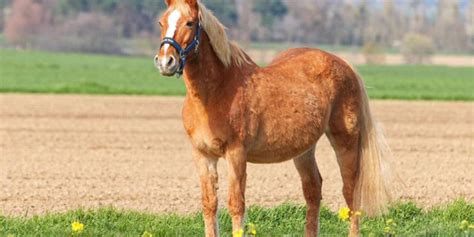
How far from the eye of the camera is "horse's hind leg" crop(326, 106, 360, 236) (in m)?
9.80

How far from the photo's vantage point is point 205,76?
8852mm

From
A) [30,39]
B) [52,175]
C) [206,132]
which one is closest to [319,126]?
[206,132]

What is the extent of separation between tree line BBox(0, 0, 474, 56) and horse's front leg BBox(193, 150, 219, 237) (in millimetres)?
60898

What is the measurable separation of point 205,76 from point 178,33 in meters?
0.54

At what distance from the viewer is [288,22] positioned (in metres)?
77.2

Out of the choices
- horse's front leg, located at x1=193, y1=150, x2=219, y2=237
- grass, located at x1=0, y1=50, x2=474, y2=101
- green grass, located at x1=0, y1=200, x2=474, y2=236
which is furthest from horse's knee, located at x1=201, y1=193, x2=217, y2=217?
grass, located at x1=0, y1=50, x2=474, y2=101

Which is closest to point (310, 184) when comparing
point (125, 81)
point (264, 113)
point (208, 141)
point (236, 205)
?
point (264, 113)

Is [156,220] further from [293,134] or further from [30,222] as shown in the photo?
[293,134]

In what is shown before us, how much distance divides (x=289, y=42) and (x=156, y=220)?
6542cm

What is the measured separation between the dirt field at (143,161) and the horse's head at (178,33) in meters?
4.19

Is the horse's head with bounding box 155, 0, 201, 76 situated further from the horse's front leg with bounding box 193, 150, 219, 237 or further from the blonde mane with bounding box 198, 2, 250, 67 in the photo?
the horse's front leg with bounding box 193, 150, 219, 237

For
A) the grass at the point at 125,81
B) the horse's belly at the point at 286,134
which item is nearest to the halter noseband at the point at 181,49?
the horse's belly at the point at 286,134

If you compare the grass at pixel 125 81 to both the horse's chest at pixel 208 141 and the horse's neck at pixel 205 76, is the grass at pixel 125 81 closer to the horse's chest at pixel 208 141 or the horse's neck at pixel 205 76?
the horse's neck at pixel 205 76

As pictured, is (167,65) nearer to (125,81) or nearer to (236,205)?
(236,205)
